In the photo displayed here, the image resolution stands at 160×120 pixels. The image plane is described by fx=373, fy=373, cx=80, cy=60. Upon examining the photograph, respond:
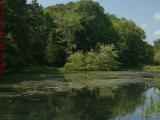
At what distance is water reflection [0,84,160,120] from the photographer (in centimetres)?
1551

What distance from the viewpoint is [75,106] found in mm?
18688

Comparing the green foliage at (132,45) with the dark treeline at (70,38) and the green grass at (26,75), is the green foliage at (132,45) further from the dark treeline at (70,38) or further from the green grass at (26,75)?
the green grass at (26,75)

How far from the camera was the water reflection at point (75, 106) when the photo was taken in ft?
50.9

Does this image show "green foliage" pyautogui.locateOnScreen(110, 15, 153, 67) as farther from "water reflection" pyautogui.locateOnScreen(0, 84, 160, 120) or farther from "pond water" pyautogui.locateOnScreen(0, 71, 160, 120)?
"water reflection" pyautogui.locateOnScreen(0, 84, 160, 120)

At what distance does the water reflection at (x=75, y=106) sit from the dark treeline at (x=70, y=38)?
57.8 feet

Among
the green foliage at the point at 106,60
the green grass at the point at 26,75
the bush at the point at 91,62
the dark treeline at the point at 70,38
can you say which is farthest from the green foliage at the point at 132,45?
the green grass at the point at 26,75

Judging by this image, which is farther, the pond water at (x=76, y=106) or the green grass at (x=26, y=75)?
the green grass at (x=26, y=75)

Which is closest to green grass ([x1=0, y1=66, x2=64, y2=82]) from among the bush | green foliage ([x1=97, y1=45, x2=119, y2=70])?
the bush

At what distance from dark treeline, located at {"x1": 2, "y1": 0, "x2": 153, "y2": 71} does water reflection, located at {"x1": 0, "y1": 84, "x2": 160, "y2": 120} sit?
17.6m

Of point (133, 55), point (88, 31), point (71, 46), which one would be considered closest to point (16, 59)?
point (71, 46)

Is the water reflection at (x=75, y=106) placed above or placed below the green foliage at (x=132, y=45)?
below

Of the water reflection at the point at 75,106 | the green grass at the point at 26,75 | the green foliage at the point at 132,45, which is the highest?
the green foliage at the point at 132,45

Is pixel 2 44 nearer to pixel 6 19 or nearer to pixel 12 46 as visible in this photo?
pixel 12 46

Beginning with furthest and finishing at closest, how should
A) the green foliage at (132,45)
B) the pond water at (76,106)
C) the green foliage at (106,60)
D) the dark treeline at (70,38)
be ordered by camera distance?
the green foliage at (132,45) < the green foliage at (106,60) < the dark treeline at (70,38) < the pond water at (76,106)
